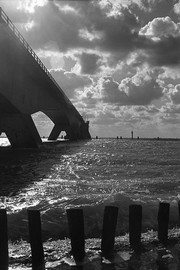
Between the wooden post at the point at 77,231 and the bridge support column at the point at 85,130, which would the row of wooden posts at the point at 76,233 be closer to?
the wooden post at the point at 77,231

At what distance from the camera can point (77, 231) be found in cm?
797

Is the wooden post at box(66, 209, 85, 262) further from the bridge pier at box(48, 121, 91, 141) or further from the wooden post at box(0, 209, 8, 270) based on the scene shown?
the bridge pier at box(48, 121, 91, 141)

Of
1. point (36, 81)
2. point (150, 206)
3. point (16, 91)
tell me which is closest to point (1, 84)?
point (16, 91)

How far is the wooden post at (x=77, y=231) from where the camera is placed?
25.9ft

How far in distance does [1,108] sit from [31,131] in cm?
689

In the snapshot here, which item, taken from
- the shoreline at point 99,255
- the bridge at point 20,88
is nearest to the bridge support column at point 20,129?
the bridge at point 20,88

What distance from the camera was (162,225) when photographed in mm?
9258

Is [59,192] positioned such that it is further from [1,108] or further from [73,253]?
[1,108]

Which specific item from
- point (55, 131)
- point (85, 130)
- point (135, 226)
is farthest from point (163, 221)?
point (85, 130)

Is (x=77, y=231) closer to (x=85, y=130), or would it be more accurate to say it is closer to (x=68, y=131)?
(x=68, y=131)

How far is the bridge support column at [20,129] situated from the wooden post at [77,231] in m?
36.6

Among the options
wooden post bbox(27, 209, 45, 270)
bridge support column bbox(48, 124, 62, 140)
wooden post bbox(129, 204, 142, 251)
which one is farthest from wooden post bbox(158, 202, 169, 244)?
bridge support column bbox(48, 124, 62, 140)

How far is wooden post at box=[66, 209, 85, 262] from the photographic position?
25.9 feet

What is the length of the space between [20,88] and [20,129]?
793 centimetres
